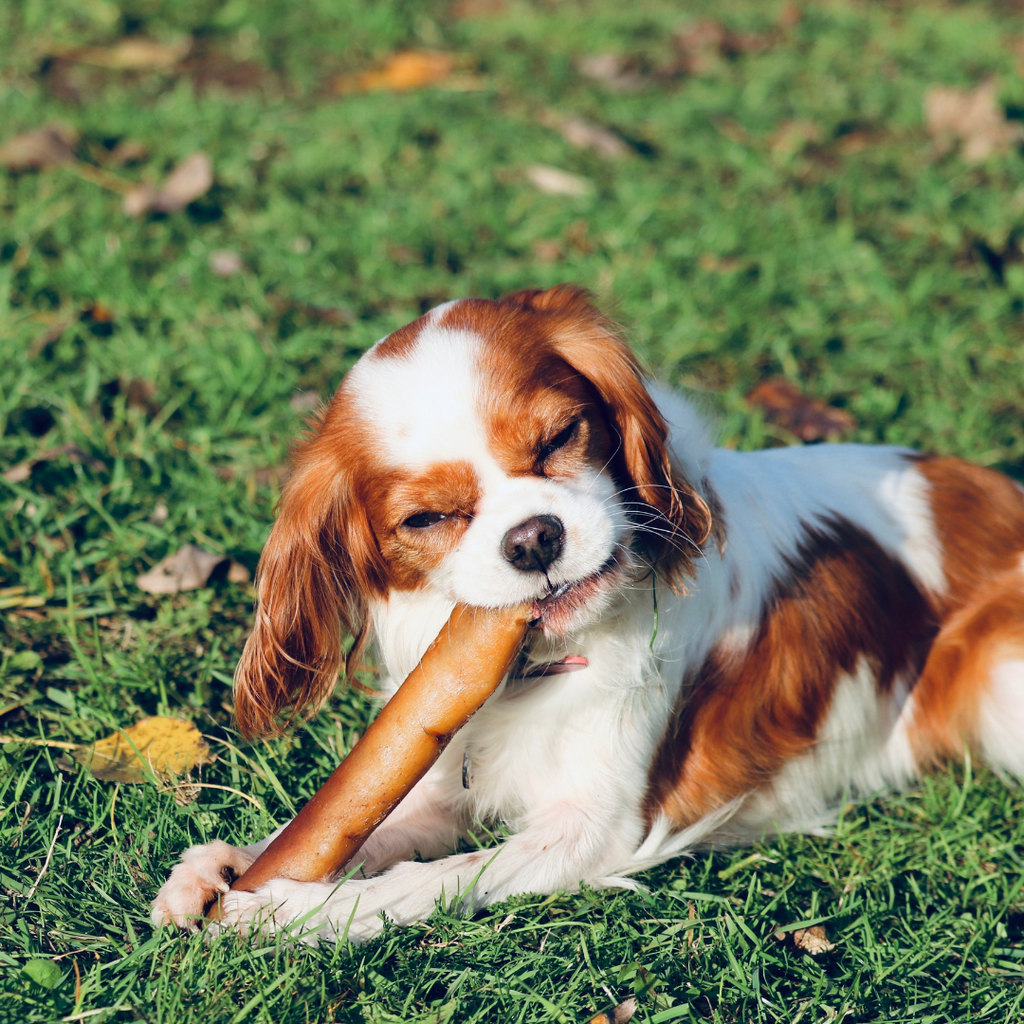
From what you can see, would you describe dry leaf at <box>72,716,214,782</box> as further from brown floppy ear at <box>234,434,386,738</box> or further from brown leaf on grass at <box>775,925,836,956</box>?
brown leaf on grass at <box>775,925,836,956</box>

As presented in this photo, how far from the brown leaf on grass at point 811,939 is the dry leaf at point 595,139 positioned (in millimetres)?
3824

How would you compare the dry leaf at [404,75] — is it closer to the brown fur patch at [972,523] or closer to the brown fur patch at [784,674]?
the brown fur patch at [972,523]

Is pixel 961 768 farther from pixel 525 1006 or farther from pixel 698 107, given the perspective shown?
pixel 698 107

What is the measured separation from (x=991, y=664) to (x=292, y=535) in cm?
178

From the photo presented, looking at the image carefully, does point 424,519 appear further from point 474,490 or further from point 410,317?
point 410,317

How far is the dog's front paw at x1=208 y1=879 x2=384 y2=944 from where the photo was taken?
7.10 feet

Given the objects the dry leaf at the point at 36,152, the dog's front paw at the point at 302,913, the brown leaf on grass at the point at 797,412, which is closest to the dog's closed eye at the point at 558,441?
the dog's front paw at the point at 302,913

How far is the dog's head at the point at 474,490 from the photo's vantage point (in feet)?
7.14

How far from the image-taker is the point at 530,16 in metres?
6.48

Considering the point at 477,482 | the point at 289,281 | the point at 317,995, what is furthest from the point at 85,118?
the point at 317,995

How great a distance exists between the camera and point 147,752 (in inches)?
104

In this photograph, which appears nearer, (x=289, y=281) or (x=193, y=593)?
(x=193, y=593)

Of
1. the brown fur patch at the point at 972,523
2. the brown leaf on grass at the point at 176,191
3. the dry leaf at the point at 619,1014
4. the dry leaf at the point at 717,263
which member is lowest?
the dry leaf at the point at 619,1014

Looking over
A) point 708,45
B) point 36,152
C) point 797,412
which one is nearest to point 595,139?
point 708,45
